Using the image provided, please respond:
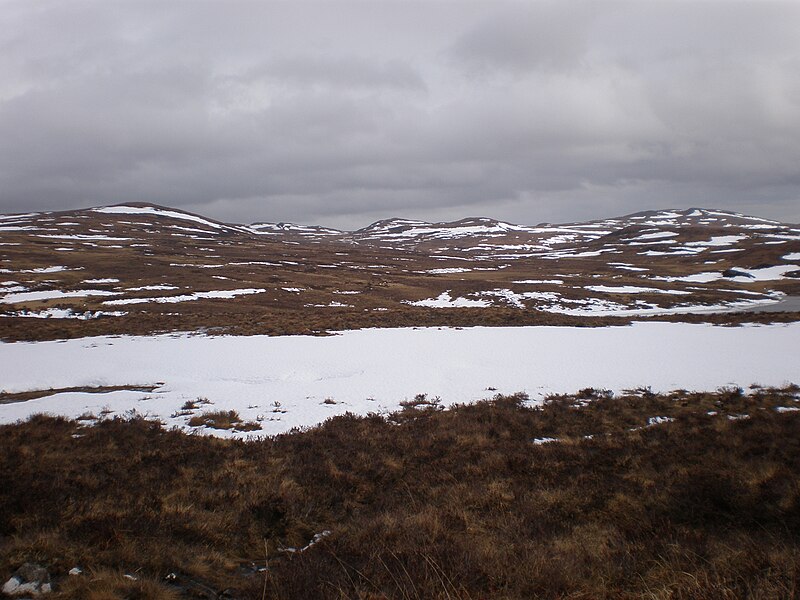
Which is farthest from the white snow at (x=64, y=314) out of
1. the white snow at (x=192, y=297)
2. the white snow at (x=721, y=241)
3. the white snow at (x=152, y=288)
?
the white snow at (x=721, y=241)

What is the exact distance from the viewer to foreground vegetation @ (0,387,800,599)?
4681mm

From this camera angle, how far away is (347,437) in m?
11.3

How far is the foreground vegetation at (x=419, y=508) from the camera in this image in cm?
468

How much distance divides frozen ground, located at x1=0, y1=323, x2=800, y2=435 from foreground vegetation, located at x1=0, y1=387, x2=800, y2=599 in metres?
2.72

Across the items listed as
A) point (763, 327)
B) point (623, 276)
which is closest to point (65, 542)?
point (763, 327)

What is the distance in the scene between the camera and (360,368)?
19.5 meters

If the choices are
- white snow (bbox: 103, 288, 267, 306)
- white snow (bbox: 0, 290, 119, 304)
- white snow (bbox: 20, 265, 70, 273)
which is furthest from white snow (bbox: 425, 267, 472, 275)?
white snow (bbox: 20, 265, 70, 273)

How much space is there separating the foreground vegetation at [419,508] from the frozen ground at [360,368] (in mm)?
2719

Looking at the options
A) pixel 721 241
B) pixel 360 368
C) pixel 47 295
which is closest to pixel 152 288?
pixel 47 295

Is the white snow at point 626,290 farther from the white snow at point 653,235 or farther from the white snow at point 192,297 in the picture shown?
the white snow at point 653,235

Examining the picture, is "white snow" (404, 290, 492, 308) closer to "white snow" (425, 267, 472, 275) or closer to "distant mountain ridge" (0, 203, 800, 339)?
"distant mountain ridge" (0, 203, 800, 339)

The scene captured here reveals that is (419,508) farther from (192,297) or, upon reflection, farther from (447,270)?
(447,270)

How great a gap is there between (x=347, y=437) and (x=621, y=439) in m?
7.00

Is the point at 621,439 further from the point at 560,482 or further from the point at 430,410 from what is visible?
the point at 430,410
